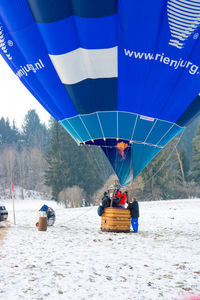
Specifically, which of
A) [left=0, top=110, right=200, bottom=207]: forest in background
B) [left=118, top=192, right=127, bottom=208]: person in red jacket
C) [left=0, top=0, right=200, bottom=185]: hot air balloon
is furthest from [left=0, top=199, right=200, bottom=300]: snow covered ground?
[left=0, top=110, right=200, bottom=207]: forest in background

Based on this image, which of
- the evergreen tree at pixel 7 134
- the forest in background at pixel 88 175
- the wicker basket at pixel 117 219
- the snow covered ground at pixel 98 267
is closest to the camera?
the snow covered ground at pixel 98 267

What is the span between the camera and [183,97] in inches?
404

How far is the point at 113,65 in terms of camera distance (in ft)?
31.8

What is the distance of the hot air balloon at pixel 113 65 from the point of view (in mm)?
8664

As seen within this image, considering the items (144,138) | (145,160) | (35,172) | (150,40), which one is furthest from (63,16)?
(35,172)

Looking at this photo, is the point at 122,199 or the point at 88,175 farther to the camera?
the point at 88,175

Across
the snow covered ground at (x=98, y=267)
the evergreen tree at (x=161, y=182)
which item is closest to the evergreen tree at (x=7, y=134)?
the evergreen tree at (x=161, y=182)

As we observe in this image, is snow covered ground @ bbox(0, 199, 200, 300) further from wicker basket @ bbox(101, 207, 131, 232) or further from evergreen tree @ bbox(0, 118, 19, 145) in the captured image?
evergreen tree @ bbox(0, 118, 19, 145)

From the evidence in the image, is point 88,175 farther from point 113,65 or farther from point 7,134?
point 7,134

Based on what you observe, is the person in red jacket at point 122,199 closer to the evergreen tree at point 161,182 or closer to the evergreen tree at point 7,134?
the evergreen tree at point 161,182

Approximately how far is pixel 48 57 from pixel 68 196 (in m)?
32.5

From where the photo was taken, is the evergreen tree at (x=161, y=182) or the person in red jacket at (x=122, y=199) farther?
the evergreen tree at (x=161, y=182)

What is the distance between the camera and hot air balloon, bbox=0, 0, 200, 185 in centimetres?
866

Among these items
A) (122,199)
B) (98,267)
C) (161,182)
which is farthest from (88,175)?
(98,267)
